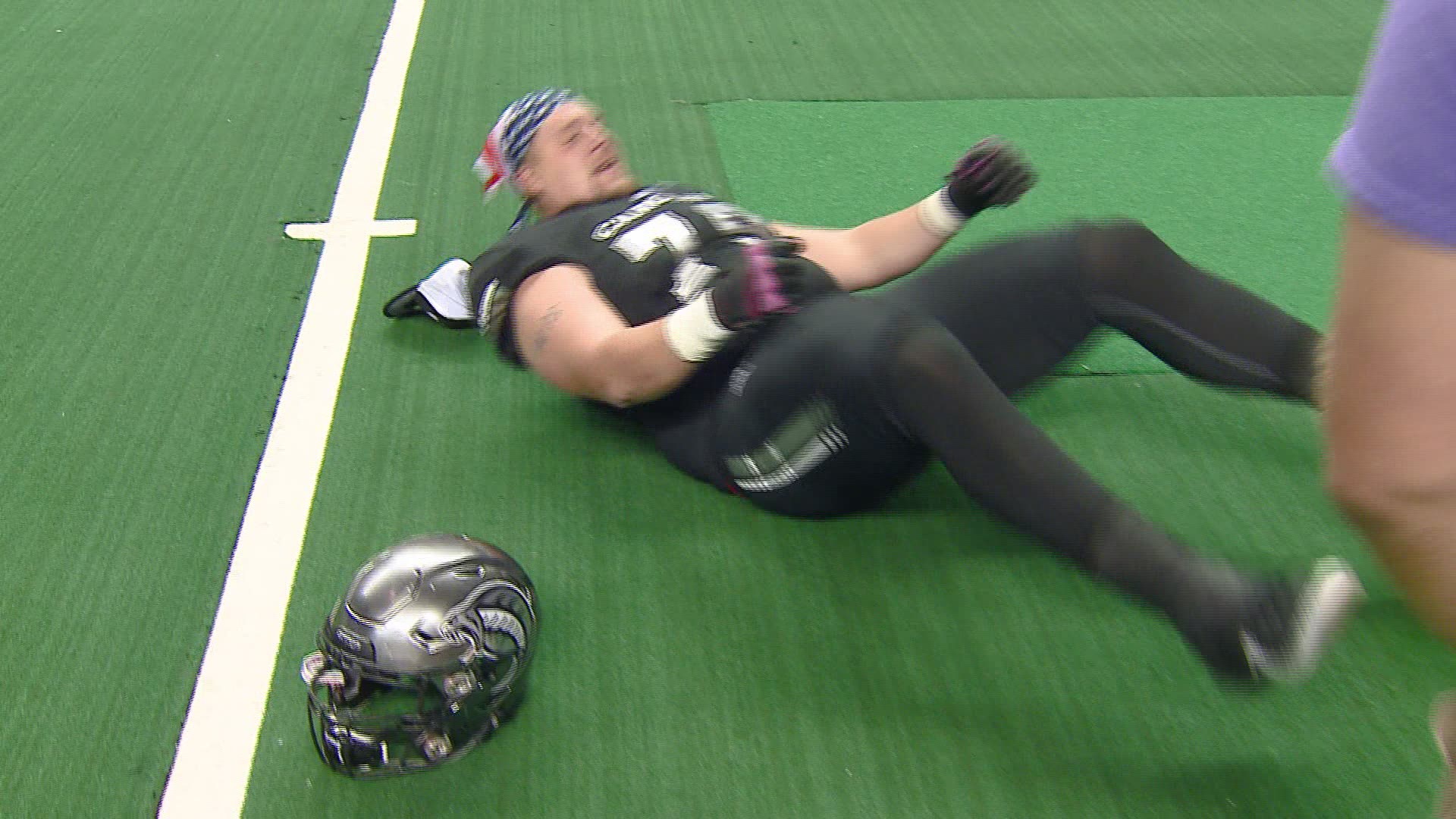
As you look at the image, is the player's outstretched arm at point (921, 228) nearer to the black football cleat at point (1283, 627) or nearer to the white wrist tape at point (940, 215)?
the white wrist tape at point (940, 215)

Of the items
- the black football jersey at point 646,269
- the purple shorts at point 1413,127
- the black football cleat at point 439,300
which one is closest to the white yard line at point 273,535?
the black football cleat at point 439,300

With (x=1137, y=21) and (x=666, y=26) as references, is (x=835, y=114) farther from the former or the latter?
(x=1137, y=21)

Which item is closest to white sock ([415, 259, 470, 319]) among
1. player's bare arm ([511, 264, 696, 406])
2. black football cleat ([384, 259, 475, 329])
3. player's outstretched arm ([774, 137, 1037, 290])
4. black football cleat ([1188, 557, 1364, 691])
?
black football cleat ([384, 259, 475, 329])

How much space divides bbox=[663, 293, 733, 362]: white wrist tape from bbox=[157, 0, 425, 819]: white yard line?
0.82 m

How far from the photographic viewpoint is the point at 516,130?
7.57 feet

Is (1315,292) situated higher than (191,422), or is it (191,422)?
(1315,292)

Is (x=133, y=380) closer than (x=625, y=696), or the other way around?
(x=625, y=696)

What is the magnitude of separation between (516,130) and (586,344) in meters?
0.68

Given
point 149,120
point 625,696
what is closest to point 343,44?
point 149,120

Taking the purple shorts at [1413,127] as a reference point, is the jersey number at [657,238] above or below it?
below

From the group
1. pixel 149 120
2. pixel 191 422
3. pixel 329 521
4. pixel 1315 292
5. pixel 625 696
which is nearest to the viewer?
pixel 625 696

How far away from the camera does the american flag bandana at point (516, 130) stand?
7.52ft

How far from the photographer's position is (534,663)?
68.9 inches

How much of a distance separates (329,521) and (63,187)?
78.6 inches
